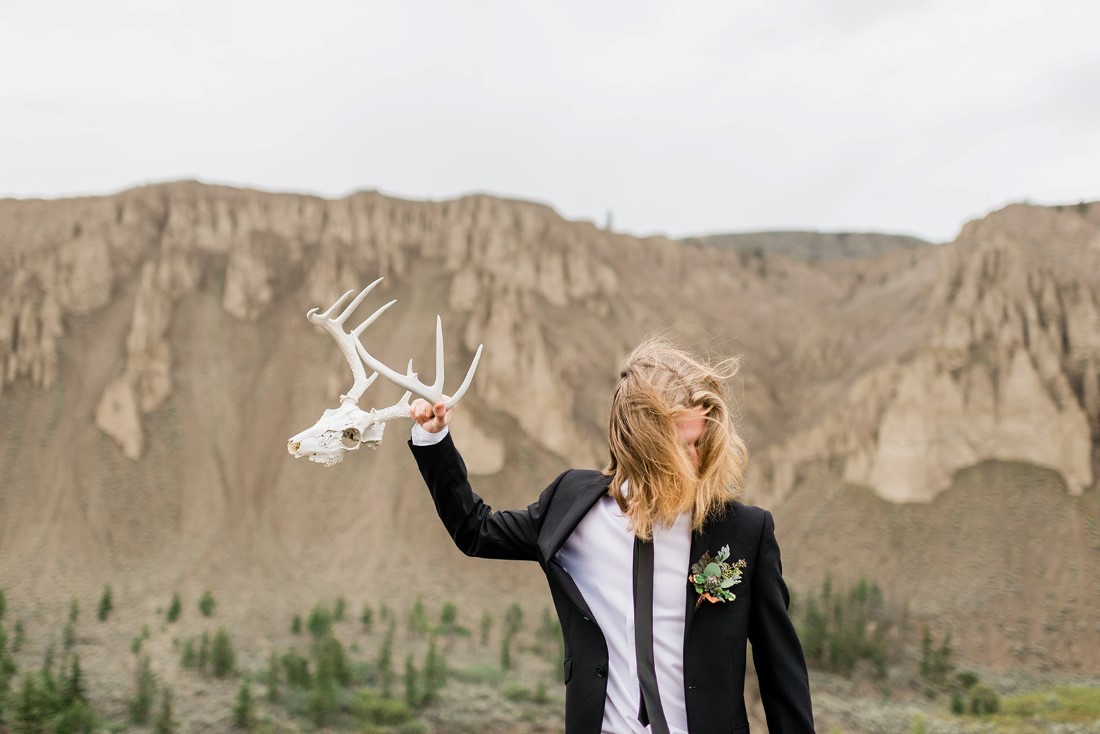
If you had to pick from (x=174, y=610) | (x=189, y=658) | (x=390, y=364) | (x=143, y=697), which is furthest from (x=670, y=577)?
(x=390, y=364)

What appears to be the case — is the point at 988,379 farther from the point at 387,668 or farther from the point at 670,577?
the point at 670,577

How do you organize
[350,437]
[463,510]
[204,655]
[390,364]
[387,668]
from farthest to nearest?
[390,364] → [204,655] → [387,668] → [350,437] → [463,510]

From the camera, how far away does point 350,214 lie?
37625 mm

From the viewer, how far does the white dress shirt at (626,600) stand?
8.11 ft

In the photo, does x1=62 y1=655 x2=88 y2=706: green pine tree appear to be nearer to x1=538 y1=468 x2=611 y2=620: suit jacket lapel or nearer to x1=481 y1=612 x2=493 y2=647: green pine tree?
x1=481 y1=612 x2=493 y2=647: green pine tree

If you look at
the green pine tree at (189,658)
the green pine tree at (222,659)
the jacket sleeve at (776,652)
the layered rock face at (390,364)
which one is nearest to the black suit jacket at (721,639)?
the jacket sleeve at (776,652)

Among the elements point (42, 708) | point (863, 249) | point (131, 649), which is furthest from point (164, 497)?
point (863, 249)

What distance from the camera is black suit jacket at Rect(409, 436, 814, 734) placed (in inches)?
97.2

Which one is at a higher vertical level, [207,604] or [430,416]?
[430,416]

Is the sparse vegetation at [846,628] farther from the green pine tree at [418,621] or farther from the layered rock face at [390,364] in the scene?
the green pine tree at [418,621]

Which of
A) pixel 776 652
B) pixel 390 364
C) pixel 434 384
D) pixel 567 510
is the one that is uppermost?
pixel 390 364

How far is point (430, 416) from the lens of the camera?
114 inches

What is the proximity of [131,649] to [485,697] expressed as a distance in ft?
29.7

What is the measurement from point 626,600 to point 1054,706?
19.5 m
